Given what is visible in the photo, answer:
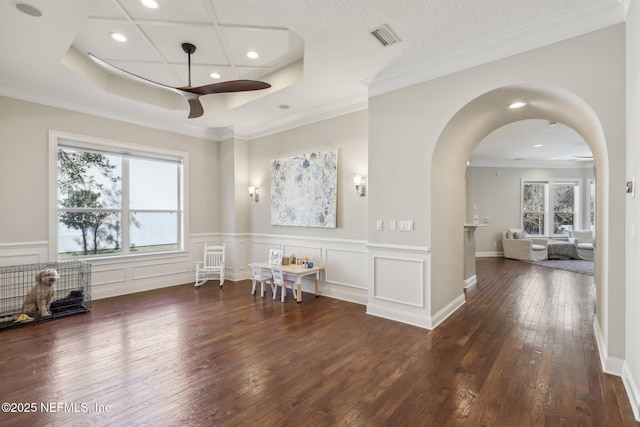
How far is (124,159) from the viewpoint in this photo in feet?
17.3

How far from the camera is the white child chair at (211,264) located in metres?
5.79

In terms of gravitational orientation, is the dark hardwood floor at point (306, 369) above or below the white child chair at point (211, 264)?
below

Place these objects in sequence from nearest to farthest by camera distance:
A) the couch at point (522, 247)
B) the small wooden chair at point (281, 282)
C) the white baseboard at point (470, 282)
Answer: the small wooden chair at point (281, 282) → the white baseboard at point (470, 282) → the couch at point (522, 247)

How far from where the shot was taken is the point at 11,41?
3094mm

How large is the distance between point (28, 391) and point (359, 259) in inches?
146

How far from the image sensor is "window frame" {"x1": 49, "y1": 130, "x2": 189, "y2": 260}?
442cm

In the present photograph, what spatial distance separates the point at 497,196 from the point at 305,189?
7.52 meters

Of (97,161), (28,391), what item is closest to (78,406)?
(28,391)

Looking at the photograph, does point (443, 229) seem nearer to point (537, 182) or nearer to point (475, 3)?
point (475, 3)

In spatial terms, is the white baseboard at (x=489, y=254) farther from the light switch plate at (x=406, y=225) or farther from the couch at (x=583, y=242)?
the light switch plate at (x=406, y=225)

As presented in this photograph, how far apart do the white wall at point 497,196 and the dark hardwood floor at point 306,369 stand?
555 centimetres

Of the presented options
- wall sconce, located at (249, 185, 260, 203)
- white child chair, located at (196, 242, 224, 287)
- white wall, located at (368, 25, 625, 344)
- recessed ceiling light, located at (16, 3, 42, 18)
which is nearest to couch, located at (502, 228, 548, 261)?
white wall, located at (368, 25, 625, 344)

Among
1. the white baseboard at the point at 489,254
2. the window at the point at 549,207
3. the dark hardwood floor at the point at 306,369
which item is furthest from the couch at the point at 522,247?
the dark hardwood floor at the point at 306,369

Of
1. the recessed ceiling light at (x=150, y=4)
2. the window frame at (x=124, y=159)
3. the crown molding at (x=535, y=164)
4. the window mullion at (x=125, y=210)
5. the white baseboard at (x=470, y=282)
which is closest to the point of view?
the recessed ceiling light at (x=150, y=4)
